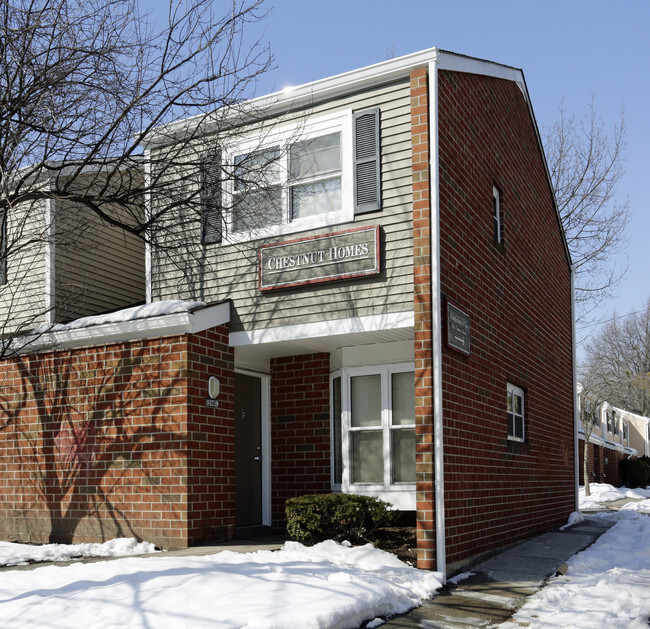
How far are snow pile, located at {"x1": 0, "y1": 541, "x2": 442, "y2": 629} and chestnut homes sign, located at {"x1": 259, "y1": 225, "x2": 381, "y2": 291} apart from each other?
3637mm

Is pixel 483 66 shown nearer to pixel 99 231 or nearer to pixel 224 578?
pixel 99 231

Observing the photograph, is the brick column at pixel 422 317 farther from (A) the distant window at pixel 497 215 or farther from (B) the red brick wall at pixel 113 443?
(A) the distant window at pixel 497 215

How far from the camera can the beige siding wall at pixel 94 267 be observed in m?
13.5

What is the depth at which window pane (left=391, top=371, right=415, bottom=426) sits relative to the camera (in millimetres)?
11242

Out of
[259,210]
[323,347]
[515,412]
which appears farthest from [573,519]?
[259,210]

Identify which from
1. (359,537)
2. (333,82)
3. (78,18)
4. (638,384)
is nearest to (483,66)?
(333,82)

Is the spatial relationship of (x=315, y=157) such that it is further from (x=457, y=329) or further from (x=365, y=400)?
(x=365, y=400)

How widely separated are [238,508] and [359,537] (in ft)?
8.58

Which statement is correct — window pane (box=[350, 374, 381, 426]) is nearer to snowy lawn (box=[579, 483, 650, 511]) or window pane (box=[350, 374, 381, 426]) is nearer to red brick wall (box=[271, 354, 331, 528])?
red brick wall (box=[271, 354, 331, 528])

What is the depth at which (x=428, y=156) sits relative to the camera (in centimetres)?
982

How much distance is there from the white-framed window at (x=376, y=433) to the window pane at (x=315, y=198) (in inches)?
94.7

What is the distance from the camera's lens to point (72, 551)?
10125 millimetres

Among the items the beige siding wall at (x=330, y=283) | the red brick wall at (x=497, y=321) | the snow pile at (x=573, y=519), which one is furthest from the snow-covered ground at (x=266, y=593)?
the snow pile at (x=573, y=519)

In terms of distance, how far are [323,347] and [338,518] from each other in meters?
2.71
